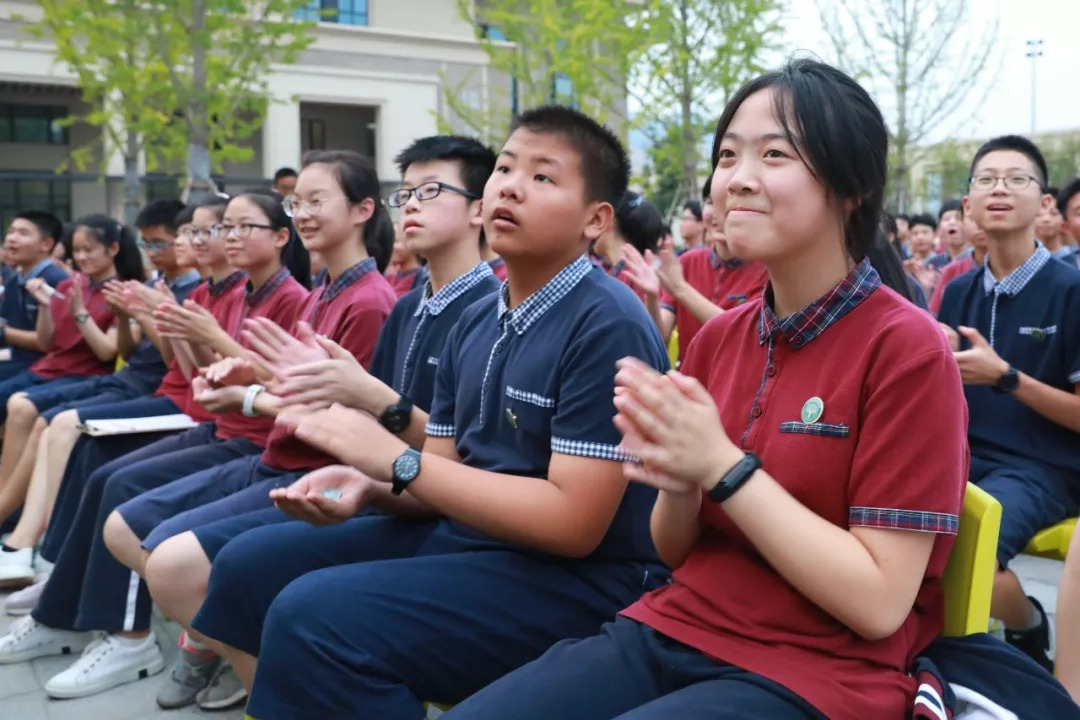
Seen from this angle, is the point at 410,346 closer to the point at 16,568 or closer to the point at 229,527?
the point at 229,527

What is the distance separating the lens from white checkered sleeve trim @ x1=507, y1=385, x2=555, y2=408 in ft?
6.81

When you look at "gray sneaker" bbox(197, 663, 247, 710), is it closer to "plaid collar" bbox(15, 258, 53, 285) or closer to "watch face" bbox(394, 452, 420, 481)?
"watch face" bbox(394, 452, 420, 481)

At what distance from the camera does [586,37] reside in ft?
49.8

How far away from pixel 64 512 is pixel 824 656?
3.54 meters

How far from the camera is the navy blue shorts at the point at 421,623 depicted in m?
1.89

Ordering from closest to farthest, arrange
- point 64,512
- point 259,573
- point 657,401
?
point 657,401 → point 259,573 → point 64,512

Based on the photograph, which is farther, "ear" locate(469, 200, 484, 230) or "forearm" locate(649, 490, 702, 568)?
"ear" locate(469, 200, 484, 230)

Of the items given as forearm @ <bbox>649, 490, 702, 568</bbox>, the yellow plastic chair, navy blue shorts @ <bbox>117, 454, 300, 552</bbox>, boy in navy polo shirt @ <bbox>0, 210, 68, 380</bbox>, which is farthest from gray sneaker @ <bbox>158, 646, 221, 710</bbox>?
boy in navy polo shirt @ <bbox>0, 210, 68, 380</bbox>

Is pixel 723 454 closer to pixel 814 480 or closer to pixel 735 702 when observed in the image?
pixel 814 480

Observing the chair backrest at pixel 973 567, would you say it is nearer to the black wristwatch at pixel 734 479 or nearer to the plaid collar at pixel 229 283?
the black wristwatch at pixel 734 479

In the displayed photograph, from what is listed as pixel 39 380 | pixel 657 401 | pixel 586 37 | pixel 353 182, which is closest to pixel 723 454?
pixel 657 401

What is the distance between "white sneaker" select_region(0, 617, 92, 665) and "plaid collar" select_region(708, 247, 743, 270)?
317cm

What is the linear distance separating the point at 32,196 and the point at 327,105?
23.2ft

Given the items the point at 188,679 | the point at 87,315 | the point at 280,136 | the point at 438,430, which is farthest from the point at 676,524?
the point at 280,136
